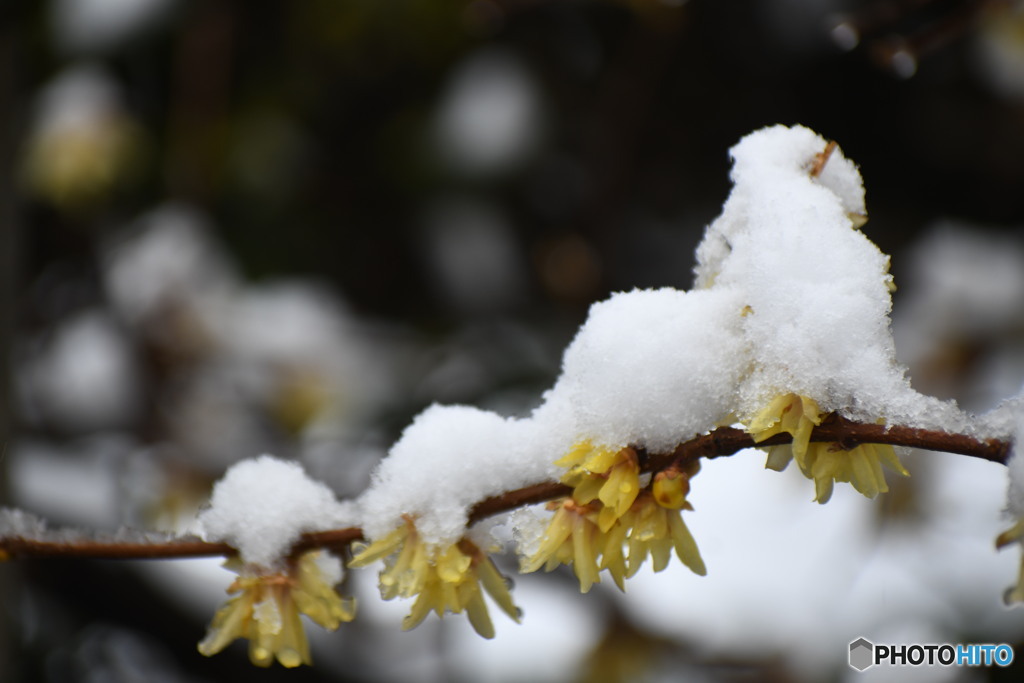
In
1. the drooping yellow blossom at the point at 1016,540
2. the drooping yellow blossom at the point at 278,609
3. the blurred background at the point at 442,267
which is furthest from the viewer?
the blurred background at the point at 442,267

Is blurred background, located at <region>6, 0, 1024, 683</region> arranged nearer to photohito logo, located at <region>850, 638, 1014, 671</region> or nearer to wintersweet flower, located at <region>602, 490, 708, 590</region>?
photohito logo, located at <region>850, 638, 1014, 671</region>

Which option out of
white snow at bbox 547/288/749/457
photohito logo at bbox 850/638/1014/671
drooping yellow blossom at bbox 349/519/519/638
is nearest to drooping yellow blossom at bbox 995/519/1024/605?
white snow at bbox 547/288/749/457

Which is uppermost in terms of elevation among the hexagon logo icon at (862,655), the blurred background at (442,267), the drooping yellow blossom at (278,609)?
the blurred background at (442,267)

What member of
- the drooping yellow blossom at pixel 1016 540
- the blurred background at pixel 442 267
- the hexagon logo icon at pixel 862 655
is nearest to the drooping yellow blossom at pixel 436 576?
the drooping yellow blossom at pixel 1016 540

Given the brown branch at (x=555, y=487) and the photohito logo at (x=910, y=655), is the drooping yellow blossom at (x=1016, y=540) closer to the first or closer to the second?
the brown branch at (x=555, y=487)

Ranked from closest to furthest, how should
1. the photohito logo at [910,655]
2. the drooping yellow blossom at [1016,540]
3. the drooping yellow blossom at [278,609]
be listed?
A: the drooping yellow blossom at [1016,540], the drooping yellow blossom at [278,609], the photohito logo at [910,655]

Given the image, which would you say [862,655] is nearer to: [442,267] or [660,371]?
[660,371]

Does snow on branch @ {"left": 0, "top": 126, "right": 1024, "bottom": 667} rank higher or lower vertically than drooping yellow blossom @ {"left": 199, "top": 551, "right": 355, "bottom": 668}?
higher
